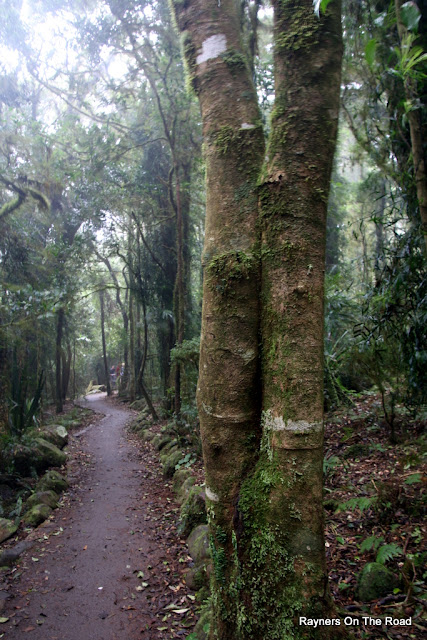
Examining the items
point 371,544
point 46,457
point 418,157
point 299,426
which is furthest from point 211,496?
point 46,457

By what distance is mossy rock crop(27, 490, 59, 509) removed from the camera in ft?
19.9

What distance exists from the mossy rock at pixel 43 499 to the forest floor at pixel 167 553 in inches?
6.6

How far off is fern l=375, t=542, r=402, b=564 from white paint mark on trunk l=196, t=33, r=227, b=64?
3.52m

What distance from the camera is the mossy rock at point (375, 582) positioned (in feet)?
8.88

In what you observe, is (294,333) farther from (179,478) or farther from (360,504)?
(179,478)

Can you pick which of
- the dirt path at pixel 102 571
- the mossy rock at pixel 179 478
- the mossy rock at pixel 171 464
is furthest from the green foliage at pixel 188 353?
the dirt path at pixel 102 571

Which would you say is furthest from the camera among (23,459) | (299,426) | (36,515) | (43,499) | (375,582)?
(23,459)

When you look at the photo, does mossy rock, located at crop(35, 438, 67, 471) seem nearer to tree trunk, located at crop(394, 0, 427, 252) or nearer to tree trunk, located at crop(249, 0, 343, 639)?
tree trunk, located at crop(249, 0, 343, 639)

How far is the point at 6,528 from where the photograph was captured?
5.21 metres

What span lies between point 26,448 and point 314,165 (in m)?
7.54

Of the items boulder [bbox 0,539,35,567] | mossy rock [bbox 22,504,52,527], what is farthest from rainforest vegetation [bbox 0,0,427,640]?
boulder [bbox 0,539,35,567]

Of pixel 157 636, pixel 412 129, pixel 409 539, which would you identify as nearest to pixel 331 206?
pixel 412 129

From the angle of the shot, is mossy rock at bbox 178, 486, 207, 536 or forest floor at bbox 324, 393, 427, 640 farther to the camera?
mossy rock at bbox 178, 486, 207, 536

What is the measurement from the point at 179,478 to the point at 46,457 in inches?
118
